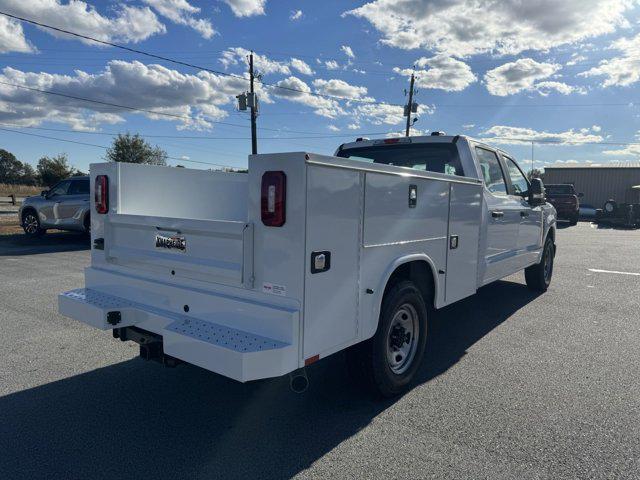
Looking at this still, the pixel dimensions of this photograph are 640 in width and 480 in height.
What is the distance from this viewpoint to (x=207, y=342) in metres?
2.62

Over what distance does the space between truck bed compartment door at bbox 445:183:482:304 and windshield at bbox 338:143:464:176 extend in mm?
461

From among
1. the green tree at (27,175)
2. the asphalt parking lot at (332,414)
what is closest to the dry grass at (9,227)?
the asphalt parking lot at (332,414)

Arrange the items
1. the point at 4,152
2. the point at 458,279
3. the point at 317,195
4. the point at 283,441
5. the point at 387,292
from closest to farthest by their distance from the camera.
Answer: the point at 317,195 → the point at 283,441 → the point at 387,292 → the point at 458,279 → the point at 4,152

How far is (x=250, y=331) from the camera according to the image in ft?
9.09

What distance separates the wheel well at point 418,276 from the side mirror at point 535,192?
2.90 m

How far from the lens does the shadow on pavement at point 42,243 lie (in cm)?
1164

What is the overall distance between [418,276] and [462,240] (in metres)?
0.73

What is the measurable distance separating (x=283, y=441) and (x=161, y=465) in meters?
0.72

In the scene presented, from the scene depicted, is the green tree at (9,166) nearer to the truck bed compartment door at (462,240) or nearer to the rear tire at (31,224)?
the rear tire at (31,224)

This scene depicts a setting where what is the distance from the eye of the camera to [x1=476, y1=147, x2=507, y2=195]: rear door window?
5113 mm

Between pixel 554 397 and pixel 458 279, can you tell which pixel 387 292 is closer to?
pixel 458 279

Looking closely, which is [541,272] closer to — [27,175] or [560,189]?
[560,189]

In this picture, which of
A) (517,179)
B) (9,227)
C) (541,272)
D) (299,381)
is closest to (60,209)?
(9,227)

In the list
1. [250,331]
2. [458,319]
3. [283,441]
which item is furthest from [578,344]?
[250,331]
